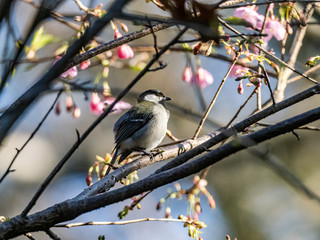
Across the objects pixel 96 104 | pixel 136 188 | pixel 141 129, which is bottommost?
pixel 136 188

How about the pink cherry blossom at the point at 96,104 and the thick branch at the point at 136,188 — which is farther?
the pink cherry blossom at the point at 96,104

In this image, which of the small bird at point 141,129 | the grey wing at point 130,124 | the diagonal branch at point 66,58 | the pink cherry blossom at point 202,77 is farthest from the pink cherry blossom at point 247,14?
the diagonal branch at point 66,58

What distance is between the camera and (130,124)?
4.09m

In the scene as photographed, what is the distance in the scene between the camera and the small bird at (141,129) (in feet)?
12.7

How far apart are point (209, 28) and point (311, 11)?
2.10m

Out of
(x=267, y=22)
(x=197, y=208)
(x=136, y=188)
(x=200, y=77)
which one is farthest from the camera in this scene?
(x=200, y=77)

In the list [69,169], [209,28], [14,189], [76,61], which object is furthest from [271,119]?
[209,28]

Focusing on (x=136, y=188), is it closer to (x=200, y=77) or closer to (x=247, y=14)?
(x=247, y=14)

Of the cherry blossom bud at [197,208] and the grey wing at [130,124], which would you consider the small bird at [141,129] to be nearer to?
the grey wing at [130,124]

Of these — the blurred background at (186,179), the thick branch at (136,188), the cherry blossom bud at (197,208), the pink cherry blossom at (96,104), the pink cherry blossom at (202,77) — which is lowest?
the thick branch at (136,188)

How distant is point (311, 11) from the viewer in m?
3.25

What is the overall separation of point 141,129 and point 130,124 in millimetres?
107

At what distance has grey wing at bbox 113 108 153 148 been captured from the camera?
394 cm

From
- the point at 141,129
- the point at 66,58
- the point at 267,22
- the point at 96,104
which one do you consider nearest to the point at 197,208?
the point at 96,104
